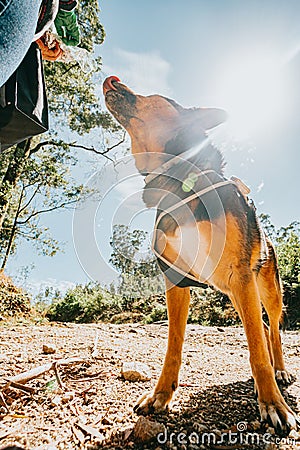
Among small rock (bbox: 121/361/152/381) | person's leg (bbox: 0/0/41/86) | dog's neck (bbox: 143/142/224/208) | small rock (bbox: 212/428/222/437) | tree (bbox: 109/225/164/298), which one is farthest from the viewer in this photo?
tree (bbox: 109/225/164/298)

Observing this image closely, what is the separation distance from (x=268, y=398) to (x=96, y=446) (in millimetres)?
1007

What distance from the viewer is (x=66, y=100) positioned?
40.2 feet

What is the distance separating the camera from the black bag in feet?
4.70

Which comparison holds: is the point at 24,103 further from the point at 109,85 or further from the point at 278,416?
the point at 278,416

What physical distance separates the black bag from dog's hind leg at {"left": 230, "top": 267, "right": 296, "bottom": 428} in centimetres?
163

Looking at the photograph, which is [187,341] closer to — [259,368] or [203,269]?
[203,269]

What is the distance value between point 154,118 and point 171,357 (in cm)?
206

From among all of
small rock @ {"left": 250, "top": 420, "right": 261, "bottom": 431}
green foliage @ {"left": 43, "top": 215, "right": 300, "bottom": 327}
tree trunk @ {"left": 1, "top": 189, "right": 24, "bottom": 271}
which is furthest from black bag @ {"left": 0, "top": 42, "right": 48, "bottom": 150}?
tree trunk @ {"left": 1, "top": 189, "right": 24, "bottom": 271}

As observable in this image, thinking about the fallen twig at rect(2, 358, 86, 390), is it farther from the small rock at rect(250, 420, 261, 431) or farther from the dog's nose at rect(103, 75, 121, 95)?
the dog's nose at rect(103, 75, 121, 95)

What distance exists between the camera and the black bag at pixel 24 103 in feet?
4.70

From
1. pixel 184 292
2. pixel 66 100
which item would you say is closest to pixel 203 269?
pixel 184 292

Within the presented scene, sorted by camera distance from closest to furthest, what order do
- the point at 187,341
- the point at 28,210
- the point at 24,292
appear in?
the point at 187,341 < the point at 24,292 < the point at 28,210

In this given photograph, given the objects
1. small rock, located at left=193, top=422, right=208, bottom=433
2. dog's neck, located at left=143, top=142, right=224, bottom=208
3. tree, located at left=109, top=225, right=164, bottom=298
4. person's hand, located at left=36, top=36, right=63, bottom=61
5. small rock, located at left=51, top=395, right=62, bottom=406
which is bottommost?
small rock, located at left=51, top=395, right=62, bottom=406

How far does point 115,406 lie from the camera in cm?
193
